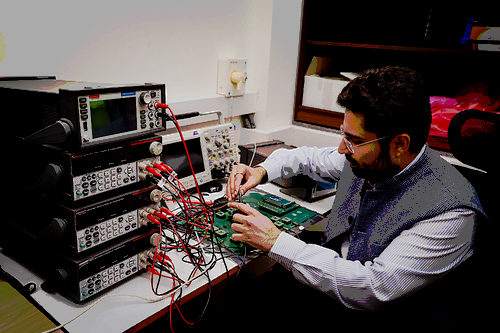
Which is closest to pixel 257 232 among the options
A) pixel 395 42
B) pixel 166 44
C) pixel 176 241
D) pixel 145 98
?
pixel 176 241

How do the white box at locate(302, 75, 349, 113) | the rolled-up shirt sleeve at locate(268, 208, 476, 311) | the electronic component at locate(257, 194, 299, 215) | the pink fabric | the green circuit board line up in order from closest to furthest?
the rolled-up shirt sleeve at locate(268, 208, 476, 311) < the green circuit board < the electronic component at locate(257, 194, 299, 215) < the pink fabric < the white box at locate(302, 75, 349, 113)

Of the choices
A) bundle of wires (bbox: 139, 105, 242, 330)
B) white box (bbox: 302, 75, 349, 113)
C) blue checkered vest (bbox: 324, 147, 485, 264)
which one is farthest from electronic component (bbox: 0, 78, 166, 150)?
white box (bbox: 302, 75, 349, 113)

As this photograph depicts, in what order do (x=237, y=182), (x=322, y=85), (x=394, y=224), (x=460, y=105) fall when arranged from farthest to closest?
(x=322, y=85)
(x=460, y=105)
(x=237, y=182)
(x=394, y=224)

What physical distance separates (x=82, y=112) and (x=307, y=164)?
42.1 inches

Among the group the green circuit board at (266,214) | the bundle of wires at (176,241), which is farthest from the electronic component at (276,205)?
the bundle of wires at (176,241)

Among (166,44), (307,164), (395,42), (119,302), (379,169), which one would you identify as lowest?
(119,302)

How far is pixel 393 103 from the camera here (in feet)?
3.55

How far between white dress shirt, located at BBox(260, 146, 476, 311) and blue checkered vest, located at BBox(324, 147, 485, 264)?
30 mm

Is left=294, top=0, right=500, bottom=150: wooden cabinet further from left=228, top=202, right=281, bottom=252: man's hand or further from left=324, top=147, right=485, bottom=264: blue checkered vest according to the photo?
left=228, top=202, right=281, bottom=252: man's hand

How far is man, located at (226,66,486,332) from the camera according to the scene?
103 cm

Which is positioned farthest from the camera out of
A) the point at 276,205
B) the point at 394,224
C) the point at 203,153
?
the point at 203,153

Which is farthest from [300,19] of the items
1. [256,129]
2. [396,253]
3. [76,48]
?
[396,253]

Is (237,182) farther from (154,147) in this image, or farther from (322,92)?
(322,92)

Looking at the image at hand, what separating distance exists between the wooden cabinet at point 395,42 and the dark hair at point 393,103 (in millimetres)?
1163
